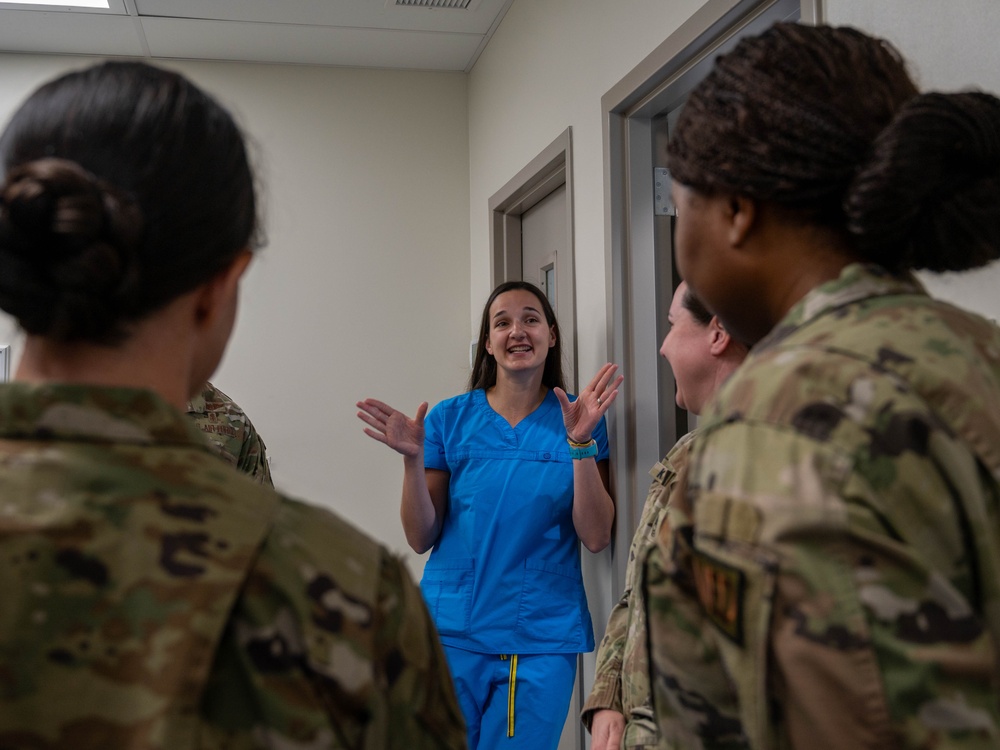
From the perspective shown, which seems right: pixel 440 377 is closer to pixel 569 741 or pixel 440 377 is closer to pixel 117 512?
pixel 569 741

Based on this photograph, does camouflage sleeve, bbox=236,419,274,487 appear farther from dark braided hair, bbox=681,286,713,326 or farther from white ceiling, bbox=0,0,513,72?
white ceiling, bbox=0,0,513,72

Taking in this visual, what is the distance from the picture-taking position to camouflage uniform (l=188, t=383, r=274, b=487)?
175 cm

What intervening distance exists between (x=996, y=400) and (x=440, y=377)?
3.12m

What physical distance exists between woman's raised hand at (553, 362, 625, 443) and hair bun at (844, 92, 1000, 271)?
1450 mm

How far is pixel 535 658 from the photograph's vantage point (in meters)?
2.12

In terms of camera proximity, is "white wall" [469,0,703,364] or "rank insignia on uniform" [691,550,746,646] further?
"white wall" [469,0,703,364]

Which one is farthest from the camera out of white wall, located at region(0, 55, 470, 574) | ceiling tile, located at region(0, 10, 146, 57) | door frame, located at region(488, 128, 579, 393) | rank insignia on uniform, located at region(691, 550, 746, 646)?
white wall, located at region(0, 55, 470, 574)

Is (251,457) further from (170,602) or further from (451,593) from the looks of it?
(170,602)

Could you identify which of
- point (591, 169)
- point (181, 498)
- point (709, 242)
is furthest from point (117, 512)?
point (591, 169)

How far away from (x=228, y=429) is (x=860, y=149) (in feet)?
4.49

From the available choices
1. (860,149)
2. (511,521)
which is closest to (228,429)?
(511,521)

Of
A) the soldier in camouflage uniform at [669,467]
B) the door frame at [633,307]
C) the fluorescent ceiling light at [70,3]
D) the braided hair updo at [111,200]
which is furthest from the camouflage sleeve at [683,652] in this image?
the fluorescent ceiling light at [70,3]

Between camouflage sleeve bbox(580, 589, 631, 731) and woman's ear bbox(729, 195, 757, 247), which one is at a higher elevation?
woman's ear bbox(729, 195, 757, 247)

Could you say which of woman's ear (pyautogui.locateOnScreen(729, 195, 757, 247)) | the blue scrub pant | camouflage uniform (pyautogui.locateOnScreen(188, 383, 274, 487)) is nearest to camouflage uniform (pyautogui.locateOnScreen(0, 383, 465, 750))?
woman's ear (pyautogui.locateOnScreen(729, 195, 757, 247))
